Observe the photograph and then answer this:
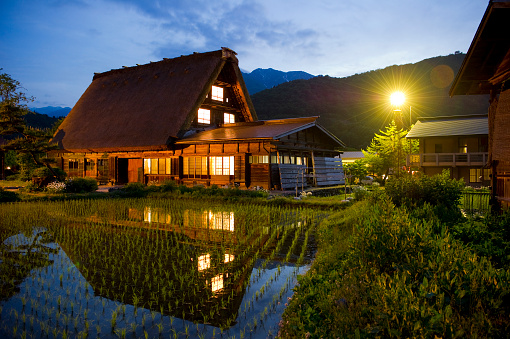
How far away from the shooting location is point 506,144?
8.30 metres

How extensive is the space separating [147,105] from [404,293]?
27.1 meters

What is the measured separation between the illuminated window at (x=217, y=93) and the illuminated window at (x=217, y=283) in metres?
23.0

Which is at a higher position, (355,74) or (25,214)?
(355,74)

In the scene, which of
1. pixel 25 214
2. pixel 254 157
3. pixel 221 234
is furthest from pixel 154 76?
pixel 221 234

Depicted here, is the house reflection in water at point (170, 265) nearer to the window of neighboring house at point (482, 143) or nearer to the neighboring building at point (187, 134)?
the neighboring building at point (187, 134)

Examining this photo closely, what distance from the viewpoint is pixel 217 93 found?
2828cm

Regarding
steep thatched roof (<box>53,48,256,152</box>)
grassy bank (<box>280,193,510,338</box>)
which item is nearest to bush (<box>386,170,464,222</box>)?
grassy bank (<box>280,193,510,338</box>)

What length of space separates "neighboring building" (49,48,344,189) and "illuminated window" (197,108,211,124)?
0.06m

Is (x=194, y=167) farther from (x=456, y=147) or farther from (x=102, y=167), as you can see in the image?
(x=456, y=147)

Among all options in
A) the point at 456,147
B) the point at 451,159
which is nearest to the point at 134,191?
the point at 451,159

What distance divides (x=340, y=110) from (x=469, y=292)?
93.2m

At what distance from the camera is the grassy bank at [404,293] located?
279 centimetres

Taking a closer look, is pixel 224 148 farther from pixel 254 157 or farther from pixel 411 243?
pixel 411 243

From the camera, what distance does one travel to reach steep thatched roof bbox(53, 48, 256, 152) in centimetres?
2472
